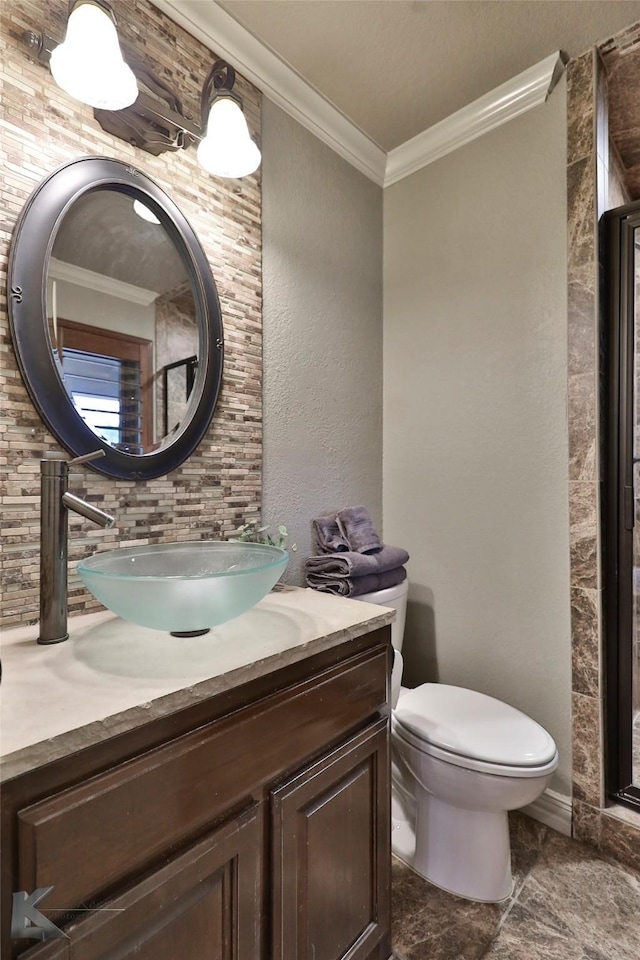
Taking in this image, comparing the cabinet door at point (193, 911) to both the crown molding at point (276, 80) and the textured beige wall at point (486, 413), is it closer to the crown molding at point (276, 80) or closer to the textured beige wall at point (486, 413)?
the textured beige wall at point (486, 413)

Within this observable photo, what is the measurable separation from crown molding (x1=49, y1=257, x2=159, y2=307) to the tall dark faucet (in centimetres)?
49

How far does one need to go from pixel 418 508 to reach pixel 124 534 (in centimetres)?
122

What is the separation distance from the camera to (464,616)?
1.81 metres

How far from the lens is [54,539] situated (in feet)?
2.80

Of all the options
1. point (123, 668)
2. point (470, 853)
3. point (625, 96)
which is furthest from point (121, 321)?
point (625, 96)

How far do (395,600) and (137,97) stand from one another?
1.63 m

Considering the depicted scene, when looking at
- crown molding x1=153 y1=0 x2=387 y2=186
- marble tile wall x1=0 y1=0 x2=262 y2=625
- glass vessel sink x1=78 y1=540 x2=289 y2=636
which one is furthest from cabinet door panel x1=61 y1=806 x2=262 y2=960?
crown molding x1=153 y1=0 x2=387 y2=186

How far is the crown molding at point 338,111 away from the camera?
4.39ft

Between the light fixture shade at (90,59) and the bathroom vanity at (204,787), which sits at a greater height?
the light fixture shade at (90,59)

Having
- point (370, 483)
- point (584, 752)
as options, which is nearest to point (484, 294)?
point (370, 483)

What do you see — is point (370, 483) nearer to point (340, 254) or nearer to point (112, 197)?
point (340, 254)

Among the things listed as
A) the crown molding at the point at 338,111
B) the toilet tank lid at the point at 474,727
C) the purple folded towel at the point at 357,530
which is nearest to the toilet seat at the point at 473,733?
the toilet tank lid at the point at 474,727

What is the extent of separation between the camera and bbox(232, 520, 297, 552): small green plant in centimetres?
142

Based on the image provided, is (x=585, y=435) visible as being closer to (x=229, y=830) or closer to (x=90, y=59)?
(x=229, y=830)
